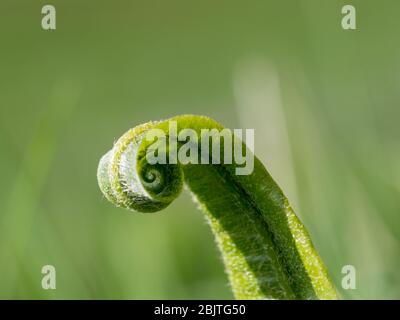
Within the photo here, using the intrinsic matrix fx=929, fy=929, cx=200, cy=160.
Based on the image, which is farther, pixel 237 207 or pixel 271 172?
pixel 271 172

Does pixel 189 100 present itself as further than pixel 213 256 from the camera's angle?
Yes

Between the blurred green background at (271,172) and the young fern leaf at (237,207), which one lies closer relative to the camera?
the young fern leaf at (237,207)

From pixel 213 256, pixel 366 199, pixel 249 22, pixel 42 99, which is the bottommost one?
pixel 213 256

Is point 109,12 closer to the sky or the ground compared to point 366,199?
closer to the sky

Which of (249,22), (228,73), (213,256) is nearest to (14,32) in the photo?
(249,22)

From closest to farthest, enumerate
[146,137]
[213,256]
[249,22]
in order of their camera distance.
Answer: [146,137] < [213,256] < [249,22]

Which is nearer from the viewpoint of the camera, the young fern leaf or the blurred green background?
the young fern leaf
